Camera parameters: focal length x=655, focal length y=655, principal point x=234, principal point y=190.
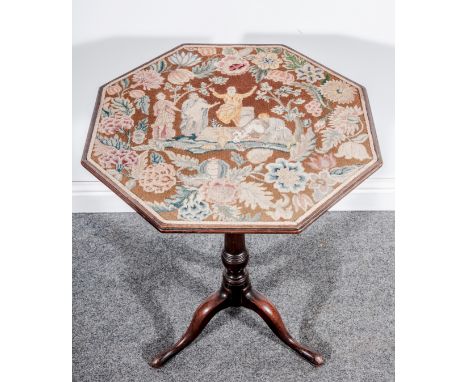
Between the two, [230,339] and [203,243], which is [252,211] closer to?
[230,339]

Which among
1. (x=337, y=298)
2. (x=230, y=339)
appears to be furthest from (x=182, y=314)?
(x=337, y=298)

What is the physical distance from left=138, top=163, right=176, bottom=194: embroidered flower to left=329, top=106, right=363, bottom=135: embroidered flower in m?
0.33

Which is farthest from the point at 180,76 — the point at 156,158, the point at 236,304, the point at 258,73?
the point at 236,304

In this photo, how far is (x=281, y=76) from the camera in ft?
4.49

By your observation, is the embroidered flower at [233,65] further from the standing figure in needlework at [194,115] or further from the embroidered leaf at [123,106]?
the embroidered leaf at [123,106]

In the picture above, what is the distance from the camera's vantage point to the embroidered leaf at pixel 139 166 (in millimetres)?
1145

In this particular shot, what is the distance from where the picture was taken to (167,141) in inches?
47.7

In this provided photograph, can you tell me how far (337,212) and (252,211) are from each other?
93 centimetres

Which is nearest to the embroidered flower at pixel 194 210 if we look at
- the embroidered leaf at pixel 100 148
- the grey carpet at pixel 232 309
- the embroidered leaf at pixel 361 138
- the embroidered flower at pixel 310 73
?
the embroidered leaf at pixel 100 148

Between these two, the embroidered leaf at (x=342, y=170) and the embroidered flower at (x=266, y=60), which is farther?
the embroidered flower at (x=266, y=60)

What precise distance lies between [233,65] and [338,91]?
0.77 feet

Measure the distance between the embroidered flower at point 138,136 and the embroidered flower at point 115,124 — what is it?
23 mm

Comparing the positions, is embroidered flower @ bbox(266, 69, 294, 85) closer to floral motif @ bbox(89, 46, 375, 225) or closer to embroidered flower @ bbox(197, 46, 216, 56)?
floral motif @ bbox(89, 46, 375, 225)

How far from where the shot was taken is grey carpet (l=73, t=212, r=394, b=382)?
1.55m
